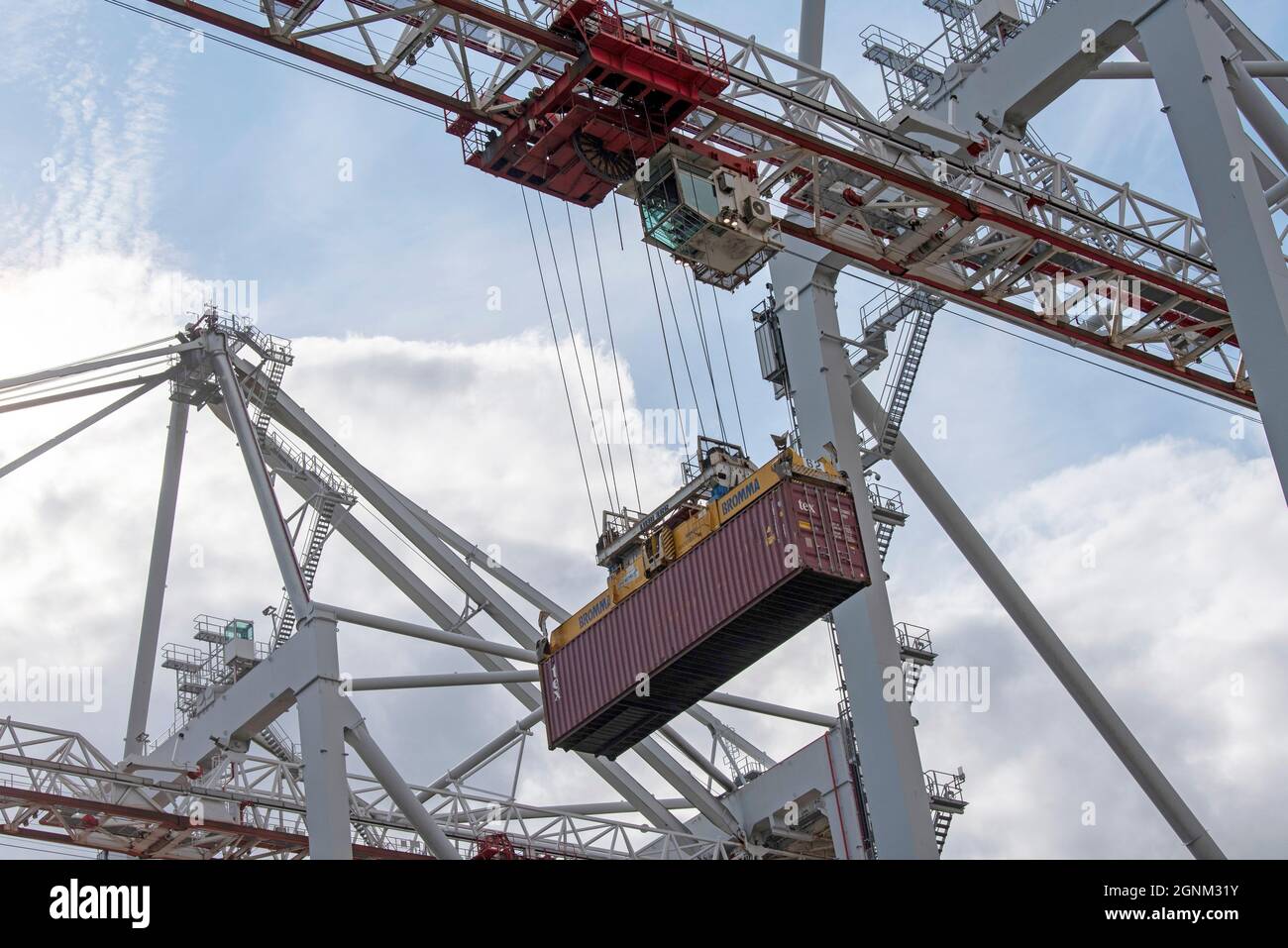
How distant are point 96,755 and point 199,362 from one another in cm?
980

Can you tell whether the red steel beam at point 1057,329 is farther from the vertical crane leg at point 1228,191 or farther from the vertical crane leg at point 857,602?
the vertical crane leg at point 1228,191

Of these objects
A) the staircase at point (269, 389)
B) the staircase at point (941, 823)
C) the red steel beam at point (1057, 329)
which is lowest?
the staircase at point (941, 823)

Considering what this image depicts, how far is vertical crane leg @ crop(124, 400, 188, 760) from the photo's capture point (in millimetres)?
38156

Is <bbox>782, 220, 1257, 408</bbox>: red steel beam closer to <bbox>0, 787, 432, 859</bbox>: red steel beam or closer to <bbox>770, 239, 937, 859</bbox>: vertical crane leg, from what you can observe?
<bbox>770, 239, 937, 859</bbox>: vertical crane leg

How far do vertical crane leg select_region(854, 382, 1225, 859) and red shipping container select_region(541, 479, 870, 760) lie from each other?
7.40m

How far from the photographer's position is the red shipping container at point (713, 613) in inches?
1164

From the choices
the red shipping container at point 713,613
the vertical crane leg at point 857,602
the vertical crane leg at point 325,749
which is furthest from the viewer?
the vertical crane leg at point 325,749

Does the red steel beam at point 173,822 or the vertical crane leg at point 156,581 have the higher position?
the vertical crane leg at point 156,581

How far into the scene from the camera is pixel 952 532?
3784 centimetres

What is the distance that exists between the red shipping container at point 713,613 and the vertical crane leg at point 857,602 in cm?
125

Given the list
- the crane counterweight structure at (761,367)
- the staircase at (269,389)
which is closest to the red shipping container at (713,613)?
the crane counterweight structure at (761,367)
